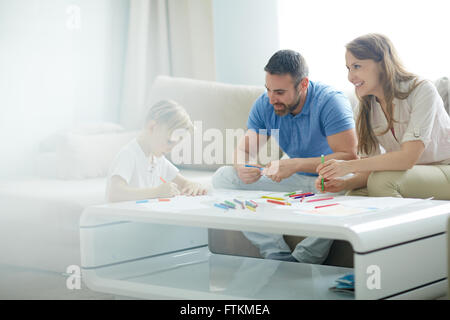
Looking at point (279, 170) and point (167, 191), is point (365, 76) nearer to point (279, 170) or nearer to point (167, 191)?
point (279, 170)

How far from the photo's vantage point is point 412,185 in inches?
68.6

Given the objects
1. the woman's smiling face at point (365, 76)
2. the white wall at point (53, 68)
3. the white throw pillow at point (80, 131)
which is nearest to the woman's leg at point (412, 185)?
the woman's smiling face at point (365, 76)

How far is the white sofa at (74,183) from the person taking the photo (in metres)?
2.13

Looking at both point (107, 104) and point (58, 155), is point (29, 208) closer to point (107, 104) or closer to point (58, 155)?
point (58, 155)

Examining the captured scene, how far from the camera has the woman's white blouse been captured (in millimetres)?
1768

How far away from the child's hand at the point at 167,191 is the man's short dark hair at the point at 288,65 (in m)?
0.53

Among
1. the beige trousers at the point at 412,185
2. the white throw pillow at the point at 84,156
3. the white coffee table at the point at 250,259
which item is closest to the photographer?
the white coffee table at the point at 250,259

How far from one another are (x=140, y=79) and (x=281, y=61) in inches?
57.4

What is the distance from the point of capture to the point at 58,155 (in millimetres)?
2535

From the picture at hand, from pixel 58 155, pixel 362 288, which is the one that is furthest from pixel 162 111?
pixel 362 288

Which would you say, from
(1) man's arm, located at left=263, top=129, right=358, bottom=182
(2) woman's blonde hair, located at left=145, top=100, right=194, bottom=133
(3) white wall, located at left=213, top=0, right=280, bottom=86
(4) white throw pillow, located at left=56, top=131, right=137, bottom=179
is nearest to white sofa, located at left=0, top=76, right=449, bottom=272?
(4) white throw pillow, located at left=56, top=131, right=137, bottom=179

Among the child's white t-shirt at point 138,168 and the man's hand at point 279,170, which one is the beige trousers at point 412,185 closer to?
the man's hand at point 279,170

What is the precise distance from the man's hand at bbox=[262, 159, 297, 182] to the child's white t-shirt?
1.04ft

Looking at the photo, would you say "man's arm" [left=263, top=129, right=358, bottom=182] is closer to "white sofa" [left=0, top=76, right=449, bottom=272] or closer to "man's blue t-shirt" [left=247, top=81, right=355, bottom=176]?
"man's blue t-shirt" [left=247, top=81, right=355, bottom=176]
